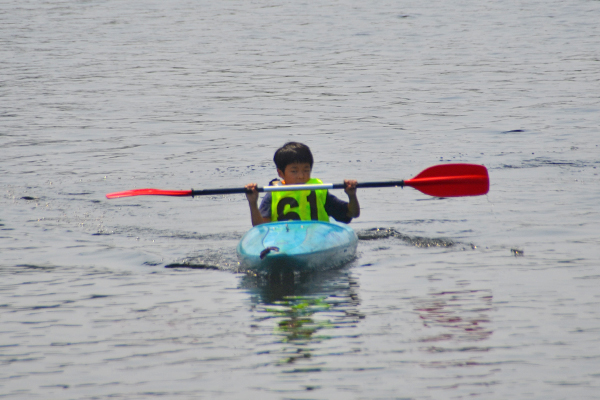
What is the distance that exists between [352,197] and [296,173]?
1.61 ft

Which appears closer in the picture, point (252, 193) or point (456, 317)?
point (456, 317)

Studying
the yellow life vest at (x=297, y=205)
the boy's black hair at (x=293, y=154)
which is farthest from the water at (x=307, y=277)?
the boy's black hair at (x=293, y=154)

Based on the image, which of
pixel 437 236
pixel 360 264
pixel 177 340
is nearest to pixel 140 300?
pixel 177 340

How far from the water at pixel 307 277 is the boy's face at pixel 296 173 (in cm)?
82

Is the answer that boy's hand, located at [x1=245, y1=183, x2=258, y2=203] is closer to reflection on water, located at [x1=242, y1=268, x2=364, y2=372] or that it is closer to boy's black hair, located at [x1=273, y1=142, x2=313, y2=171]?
boy's black hair, located at [x1=273, y1=142, x2=313, y2=171]

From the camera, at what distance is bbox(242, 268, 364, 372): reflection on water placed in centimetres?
468

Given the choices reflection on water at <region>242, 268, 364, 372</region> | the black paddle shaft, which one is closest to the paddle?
the black paddle shaft

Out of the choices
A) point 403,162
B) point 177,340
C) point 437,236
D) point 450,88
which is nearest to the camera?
point 177,340

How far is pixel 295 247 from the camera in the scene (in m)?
6.05

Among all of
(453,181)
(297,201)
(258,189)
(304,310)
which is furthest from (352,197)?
(304,310)

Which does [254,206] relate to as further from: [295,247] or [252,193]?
[295,247]

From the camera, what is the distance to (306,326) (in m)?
5.00

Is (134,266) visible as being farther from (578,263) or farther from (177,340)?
(578,263)

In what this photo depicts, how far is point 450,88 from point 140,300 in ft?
41.0
